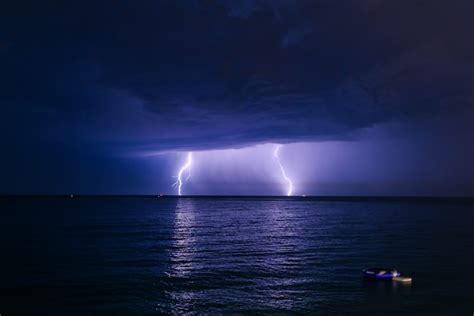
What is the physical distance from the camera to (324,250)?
49.4m

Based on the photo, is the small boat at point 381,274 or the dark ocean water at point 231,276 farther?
the small boat at point 381,274

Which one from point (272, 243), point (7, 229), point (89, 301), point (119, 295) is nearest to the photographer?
point (89, 301)

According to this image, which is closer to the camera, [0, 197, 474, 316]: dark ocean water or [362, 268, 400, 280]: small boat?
[0, 197, 474, 316]: dark ocean water

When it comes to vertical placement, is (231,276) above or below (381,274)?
below

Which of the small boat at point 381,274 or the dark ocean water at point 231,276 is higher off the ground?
the small boat at point 381,274

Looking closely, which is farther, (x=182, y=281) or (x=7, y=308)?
(x=182, y=281)

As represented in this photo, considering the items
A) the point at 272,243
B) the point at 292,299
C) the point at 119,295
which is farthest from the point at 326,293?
the point at 272,243

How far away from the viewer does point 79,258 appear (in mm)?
43031

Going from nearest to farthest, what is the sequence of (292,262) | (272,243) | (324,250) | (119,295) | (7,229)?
(119,295) → (292,262) → (324,250) → (272,243) → (7,229)

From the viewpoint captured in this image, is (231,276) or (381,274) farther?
(231,276)

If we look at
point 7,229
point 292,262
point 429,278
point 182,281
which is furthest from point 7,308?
point 7,229

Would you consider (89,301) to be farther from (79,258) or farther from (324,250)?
(324,250)

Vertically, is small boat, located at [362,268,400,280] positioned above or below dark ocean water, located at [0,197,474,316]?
above

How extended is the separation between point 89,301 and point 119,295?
2345 millimetres
